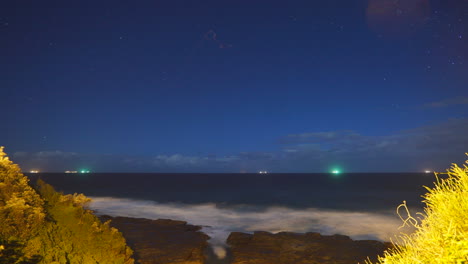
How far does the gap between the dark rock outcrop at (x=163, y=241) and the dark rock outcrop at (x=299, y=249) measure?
288 centimetres

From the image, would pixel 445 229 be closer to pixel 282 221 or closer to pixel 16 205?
pixel 16 205

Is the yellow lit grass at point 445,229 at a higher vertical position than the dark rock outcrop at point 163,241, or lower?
higher

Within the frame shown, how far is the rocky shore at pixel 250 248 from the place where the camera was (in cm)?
1909

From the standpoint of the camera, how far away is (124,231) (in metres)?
25.6

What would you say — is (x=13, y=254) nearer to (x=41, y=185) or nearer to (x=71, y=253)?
(x=71, y=253)

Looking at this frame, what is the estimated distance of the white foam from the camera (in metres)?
28.9

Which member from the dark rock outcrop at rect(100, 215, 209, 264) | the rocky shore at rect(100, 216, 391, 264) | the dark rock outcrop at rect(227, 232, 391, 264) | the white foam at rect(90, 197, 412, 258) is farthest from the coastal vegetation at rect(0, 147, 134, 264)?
the white foam at rect(90, 197, 412, 258)

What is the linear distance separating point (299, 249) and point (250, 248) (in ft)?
11.9

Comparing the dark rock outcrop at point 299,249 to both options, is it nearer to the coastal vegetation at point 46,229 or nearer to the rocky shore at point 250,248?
the rocky shore at point 250,248

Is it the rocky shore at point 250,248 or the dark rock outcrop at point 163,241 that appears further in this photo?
the rocky shore at point 250,248

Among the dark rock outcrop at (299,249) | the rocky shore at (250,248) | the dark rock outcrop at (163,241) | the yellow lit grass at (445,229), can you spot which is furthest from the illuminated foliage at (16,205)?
the dark rock outcrop at (299,249)

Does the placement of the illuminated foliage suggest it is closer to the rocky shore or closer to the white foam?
the rocky shore

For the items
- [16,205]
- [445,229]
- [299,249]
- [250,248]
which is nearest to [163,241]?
[250,248]

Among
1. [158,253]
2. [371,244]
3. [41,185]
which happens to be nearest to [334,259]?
[371,244]
